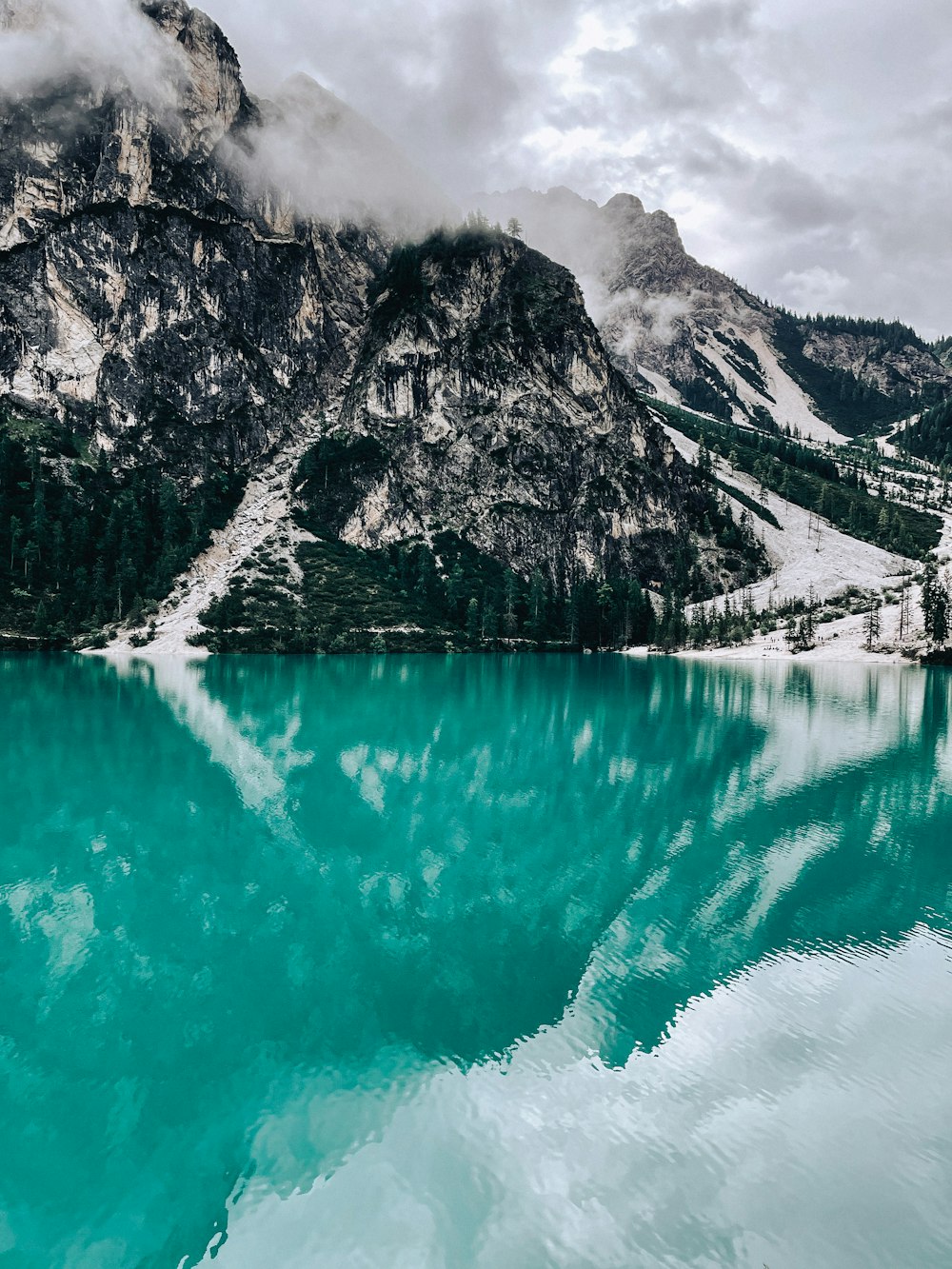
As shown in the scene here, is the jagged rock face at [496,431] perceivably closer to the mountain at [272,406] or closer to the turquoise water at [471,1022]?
the mountain at [272,406]

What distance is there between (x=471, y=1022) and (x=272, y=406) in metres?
176

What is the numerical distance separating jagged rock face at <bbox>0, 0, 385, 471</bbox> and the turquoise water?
479 ft

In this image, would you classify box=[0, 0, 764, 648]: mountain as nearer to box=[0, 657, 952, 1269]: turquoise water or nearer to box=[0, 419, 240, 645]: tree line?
box=[0, 419, 240, 645]: tree line

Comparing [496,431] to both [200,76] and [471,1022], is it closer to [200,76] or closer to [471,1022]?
[200,76]

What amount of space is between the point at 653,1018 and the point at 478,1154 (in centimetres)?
461

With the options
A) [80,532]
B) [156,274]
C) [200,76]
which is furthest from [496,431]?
[200,76]

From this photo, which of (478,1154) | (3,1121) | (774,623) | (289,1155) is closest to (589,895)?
(478,1154)

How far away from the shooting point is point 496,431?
6590 inches

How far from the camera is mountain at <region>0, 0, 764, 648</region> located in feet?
442

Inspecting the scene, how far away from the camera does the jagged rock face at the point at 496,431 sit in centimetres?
16250

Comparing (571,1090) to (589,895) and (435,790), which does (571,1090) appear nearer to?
(589,895)

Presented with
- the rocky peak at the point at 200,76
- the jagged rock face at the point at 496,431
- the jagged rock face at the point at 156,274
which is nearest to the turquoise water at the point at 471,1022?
the jagged rock face at the point at 496,431

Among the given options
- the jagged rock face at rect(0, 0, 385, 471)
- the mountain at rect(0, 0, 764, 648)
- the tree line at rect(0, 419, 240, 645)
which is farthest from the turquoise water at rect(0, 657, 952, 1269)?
the jagged rock face at rect(0, 0, 385, 471)

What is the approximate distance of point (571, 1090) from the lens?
36.6 feet
